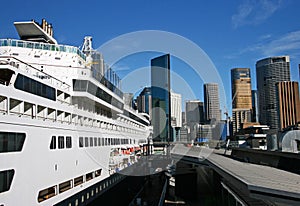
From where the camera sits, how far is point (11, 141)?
10.6 meters

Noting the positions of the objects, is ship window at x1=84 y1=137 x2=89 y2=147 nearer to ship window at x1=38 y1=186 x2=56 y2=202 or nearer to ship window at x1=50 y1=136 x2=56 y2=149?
ship window at x1=50 y1=136 x2=56 y2=149

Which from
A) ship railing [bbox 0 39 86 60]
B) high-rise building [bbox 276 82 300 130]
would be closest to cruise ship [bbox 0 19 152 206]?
ship railing [bbox 0 39 86 60]

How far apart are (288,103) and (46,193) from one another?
11494 cm

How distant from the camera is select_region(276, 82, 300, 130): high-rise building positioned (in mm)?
111500

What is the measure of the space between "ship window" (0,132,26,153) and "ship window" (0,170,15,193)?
0.75 metres

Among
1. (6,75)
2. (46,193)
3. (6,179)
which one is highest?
(6,75)

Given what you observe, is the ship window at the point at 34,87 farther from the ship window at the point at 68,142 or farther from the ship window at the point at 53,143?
the ship window at the point at 68,142

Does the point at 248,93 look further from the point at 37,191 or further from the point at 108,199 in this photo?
the point at 37,191

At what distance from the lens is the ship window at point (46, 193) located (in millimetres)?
12516

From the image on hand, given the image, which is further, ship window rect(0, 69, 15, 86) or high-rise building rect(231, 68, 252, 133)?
high-rise building rect(231, 68, 252, 133)

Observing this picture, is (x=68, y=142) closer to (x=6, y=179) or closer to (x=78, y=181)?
(x=78, y=181)

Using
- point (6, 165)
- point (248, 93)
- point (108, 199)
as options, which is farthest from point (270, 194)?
point (248, 93)

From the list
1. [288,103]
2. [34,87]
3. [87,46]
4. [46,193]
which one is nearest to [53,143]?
[46,193]

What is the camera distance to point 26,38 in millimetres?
21844
